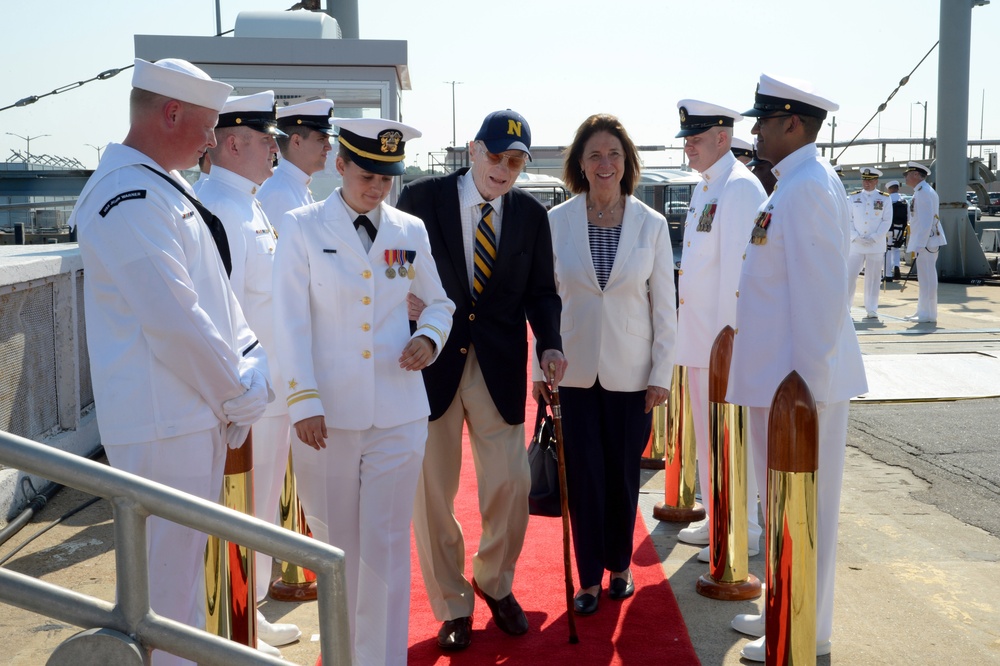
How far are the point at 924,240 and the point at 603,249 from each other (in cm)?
1175

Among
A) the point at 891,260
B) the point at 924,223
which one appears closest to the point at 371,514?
the point at 924,223

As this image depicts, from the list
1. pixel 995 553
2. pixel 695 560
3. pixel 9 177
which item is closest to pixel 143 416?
pixel 695 560

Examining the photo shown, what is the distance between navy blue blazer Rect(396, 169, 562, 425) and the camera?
416cm

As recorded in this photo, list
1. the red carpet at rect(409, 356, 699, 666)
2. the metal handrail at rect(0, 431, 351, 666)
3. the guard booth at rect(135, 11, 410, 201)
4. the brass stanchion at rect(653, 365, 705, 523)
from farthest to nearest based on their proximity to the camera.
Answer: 1. the guard booth at rect(135, 11, 410, 201)
2. the brass stanchion at rect(653, 365, 705, 523)
3. the red carpet at rect(409, 356, 699, 666)
4. the metal handrail at rect(0, 431, 351, 666)

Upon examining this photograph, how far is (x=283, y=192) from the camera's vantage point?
16.4 ft

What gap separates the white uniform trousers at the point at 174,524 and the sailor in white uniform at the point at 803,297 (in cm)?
208

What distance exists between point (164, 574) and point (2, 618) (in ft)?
5.68

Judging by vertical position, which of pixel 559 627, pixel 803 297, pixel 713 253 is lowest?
pixel 559 627

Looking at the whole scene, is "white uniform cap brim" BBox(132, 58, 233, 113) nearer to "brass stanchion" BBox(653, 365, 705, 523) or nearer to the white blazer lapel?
the white blazer lapel

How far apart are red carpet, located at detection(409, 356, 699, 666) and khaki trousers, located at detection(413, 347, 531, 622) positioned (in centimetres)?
19

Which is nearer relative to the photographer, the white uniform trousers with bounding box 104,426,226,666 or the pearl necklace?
the white uniform trousers with bounding box 104,426,226,666

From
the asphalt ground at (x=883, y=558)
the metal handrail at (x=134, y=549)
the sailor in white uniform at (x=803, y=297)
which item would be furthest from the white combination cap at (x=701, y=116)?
the metal handrail at (x=134, y=549)

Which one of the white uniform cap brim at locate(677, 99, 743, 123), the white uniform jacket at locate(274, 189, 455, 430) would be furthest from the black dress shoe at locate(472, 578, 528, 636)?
the white uniform cap brim at locate(677, 99, 743, 123)

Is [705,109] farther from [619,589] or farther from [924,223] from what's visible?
[924,223]
